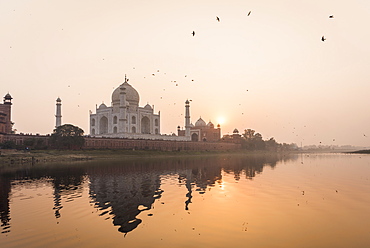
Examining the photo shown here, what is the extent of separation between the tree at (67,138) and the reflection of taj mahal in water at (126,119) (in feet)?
62.3

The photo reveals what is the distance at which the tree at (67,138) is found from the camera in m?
57.0

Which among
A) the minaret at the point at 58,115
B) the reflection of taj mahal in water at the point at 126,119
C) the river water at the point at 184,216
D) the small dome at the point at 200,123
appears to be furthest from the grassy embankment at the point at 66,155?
the small dome at the point at 200,123

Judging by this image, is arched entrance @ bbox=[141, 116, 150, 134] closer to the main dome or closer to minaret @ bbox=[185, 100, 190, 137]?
the main dome

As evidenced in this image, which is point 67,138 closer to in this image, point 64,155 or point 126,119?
point 64,155

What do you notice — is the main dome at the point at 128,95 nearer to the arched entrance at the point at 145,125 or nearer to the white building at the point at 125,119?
the white building at the point at 125,119

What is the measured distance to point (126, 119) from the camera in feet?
269

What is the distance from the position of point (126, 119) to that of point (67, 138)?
26.1m

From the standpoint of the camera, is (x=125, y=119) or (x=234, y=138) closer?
(x=125, y=119)

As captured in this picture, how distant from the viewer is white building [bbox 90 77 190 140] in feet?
263

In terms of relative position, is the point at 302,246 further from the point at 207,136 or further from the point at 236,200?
the point at 207,136

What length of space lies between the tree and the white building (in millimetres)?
18989

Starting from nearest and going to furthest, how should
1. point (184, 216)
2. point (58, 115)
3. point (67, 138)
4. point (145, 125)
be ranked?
point (184, 216)
point (67, 138)
point (58, 115)
point (145, 125)

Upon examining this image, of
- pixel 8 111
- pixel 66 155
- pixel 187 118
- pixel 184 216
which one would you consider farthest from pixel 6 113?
pixel 184 216

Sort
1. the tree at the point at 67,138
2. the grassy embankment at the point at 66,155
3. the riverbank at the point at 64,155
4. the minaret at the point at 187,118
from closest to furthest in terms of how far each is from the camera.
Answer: the riverbank at the point at 64,155 < the grassy embankment at the point at 66,155 < the tree at the point at 67,138 < the minaret at the point at 187,118
